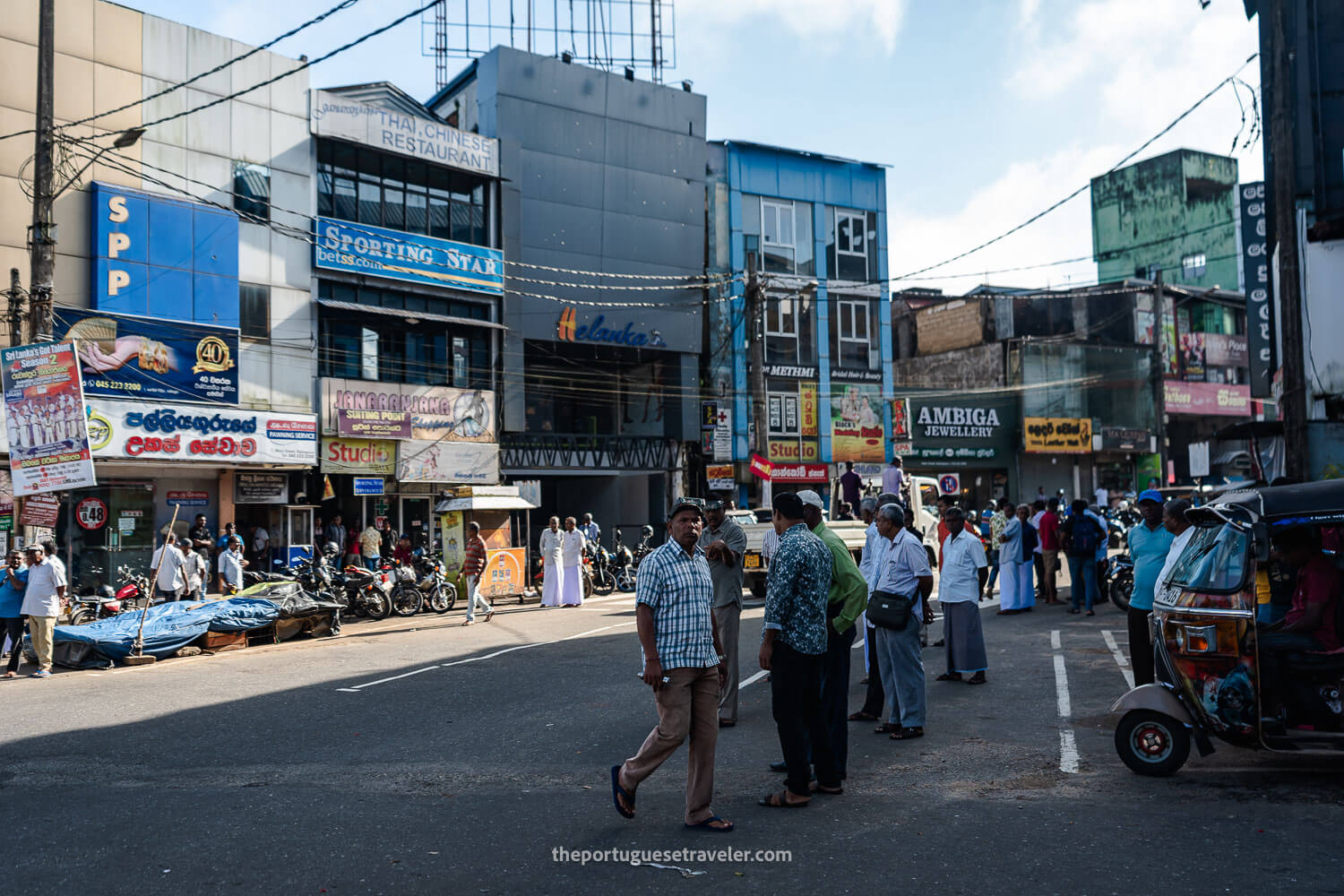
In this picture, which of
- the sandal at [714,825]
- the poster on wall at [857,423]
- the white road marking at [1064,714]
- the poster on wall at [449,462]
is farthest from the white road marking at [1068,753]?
the poster on wall at [857,423]

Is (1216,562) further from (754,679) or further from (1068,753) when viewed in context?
(754,679)

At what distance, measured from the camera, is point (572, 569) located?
22.6m

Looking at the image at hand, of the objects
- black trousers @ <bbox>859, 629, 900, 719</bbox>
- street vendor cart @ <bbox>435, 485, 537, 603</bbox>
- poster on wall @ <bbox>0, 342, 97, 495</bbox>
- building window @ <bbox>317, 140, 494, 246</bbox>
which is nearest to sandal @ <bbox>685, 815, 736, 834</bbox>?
black trousers @ <bbox>859, 629, 900, 719</bbox>

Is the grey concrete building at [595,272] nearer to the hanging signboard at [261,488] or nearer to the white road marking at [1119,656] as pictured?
the hanging signboard at [261,488]

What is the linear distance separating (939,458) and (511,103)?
2287 centimetres

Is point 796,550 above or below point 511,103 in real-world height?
below


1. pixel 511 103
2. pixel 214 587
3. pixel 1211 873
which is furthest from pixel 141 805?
pixel 511 103

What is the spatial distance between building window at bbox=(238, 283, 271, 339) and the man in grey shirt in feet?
66.7

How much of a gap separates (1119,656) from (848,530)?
8.61 meters

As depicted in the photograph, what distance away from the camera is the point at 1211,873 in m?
Result: 4.98

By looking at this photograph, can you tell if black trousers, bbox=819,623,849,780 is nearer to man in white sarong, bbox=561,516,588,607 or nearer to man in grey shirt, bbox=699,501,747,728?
man in grey shirt, bbox=699,501,747,728

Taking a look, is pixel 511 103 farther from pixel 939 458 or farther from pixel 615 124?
pixel 939 458

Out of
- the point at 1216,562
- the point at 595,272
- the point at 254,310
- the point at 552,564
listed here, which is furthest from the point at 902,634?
the point at 595,272

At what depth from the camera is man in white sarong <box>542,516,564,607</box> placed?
2231cm
